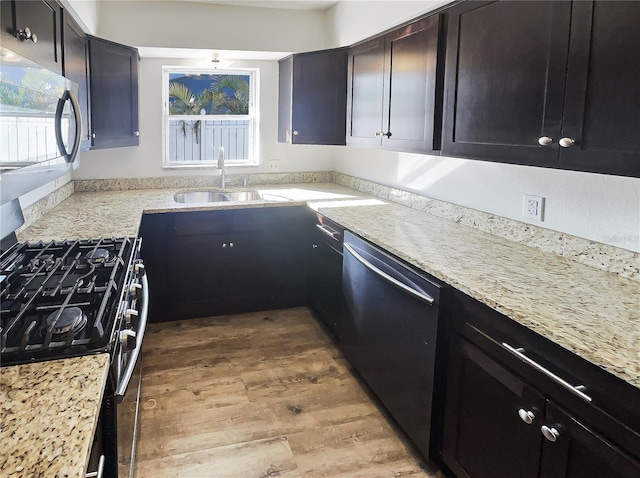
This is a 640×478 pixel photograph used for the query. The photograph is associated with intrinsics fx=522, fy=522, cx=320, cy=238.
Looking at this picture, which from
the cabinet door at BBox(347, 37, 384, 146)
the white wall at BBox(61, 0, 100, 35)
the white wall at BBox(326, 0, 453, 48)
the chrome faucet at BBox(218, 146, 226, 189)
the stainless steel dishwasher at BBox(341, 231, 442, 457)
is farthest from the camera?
the chrome faucet at BBox(218, 146, 226, 189)

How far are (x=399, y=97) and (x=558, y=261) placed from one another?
1.22 meters

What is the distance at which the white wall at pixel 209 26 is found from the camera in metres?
3.66

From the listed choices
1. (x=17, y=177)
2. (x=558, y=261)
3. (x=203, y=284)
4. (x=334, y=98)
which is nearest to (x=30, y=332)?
(x=17, y=177)

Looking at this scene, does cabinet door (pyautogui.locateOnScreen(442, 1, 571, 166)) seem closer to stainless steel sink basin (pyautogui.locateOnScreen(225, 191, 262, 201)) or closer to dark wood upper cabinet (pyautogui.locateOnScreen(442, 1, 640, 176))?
dark wood upper cabinet (pyautogui.locateOnScreen(442, 1, 640, 176))

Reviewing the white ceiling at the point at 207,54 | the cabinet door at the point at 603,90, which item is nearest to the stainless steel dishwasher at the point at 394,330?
the cabinet door at the point at 603,90

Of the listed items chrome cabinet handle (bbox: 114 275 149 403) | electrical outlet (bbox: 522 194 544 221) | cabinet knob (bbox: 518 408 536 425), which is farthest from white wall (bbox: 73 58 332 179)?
cabinet knob (bbox: 518 408 536 425)

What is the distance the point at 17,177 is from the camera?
1.25 metres

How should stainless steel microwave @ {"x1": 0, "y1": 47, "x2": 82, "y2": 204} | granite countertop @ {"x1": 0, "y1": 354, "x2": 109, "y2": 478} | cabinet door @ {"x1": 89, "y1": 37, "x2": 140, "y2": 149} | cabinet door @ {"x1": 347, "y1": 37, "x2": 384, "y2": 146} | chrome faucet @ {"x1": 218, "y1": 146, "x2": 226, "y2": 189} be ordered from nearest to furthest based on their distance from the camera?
granite countertop @ {"x1": 0, "y1": 354, "x2": 109, "y2": 478} → stainless steel microwave @ {"x1": 0, "y1": 47, "x2": 82, "y2": 204} → cabinet door @ {"x1": 347, "y1": 37, "x2": 384, "y2": 146} → cabinet door @ {"x1": 89, "y1": 37, "x2": 140, "y2": 149} → chrome faucet @ {"x1": 218, "y1": 146, "x2": 226, "y2": 189}

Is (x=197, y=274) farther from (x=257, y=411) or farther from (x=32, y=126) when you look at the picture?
(x=32, y=126)

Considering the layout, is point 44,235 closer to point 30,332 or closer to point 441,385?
point 30,332

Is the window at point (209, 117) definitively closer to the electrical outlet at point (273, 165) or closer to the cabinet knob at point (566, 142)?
the electrical outlet at point (273, 165)

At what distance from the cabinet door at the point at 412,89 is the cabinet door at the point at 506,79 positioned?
0.43 feet

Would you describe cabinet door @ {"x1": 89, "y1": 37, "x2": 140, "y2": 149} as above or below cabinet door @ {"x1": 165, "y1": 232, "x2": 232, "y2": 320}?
above

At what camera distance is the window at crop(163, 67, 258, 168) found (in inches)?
167
